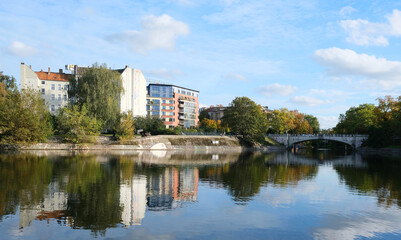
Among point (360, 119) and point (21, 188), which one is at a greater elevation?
point (360, 119)

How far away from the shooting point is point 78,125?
261ft

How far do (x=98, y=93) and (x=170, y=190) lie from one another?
213 ft

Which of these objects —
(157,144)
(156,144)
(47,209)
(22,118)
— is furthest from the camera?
(157,144)

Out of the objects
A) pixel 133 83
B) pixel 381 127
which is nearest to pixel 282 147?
pixel 381 127

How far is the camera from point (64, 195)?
74.8ft

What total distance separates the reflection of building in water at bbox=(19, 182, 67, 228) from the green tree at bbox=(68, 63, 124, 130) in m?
64.1

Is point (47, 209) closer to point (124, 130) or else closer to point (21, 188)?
point (21, 188)

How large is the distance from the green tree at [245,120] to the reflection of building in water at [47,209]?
93.8 meters

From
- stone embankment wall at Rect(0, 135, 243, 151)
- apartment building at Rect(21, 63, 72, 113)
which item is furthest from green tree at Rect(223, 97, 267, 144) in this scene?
apartment building at Rect(21, 63, 72, 113)

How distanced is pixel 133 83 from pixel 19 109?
5119cm

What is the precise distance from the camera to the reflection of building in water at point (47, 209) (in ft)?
56.3

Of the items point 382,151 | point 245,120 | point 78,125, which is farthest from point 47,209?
point 382,151

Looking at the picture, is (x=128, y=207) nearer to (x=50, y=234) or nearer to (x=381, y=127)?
(x=50, y=234)

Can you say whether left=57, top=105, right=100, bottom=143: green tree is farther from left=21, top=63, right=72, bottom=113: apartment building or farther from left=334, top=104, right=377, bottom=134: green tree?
left=334, top=104, right=377, bottom=134: green tree
